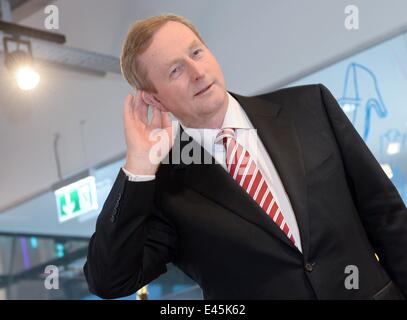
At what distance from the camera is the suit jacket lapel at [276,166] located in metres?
1.20

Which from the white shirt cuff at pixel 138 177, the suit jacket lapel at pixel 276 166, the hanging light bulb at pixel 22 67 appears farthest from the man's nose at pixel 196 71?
the hanging light bulb at pixel 22 67

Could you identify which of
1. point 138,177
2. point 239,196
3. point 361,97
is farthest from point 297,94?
point 361,97

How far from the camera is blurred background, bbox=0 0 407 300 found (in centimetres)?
389

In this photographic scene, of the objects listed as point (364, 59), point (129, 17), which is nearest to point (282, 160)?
point (364, 59)

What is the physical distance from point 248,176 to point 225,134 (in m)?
0.11

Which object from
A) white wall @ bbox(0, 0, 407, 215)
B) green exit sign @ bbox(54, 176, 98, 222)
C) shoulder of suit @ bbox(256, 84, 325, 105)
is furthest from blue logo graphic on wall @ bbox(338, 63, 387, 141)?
shoulder of suit @ bbox(256, 84, 325, 105)

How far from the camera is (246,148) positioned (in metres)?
1.29

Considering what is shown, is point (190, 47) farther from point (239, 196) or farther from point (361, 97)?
point (361, 97)

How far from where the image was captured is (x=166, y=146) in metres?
1.33

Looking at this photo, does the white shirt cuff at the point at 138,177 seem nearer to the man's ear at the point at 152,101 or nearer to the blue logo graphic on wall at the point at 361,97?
the man's ear at the point at 152,101

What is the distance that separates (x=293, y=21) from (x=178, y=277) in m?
2.92

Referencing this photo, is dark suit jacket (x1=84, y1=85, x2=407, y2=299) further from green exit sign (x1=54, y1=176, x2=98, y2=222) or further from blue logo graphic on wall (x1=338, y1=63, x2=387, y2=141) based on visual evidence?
green exit sign (x1=54, y1=176, x2=98, y2=222)

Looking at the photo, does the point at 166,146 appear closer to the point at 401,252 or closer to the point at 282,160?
the point at 282,160

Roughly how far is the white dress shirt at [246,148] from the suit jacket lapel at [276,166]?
0.02 m
